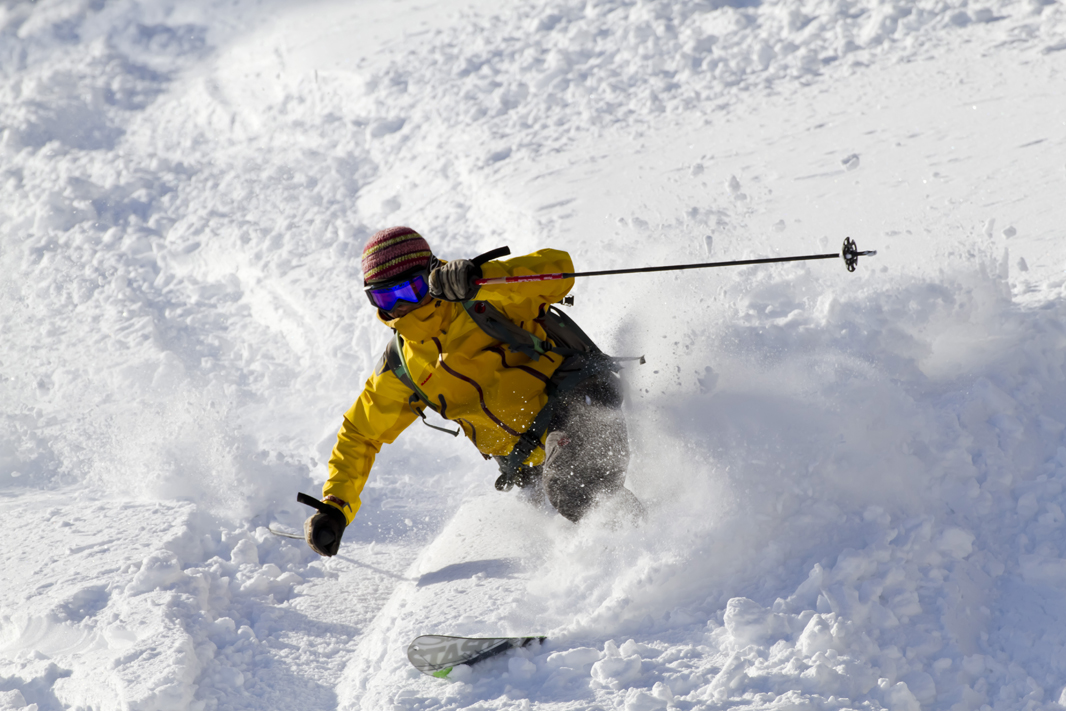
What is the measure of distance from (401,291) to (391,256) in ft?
0.51

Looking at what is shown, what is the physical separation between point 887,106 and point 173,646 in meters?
7.35

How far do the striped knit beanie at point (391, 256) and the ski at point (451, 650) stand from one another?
5.02 ft

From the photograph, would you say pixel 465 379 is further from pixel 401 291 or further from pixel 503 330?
pixel 401 291

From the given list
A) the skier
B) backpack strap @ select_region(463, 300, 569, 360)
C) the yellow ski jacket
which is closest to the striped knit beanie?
the skier

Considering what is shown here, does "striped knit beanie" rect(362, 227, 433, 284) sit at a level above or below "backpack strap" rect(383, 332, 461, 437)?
above

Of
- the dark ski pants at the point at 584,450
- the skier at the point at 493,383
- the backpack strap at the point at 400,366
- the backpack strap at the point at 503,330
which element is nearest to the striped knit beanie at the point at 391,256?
the skier at the point at 493,383

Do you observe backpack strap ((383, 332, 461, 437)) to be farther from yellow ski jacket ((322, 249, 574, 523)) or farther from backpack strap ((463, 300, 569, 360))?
backpack strap ((463, 300, 569, 360))

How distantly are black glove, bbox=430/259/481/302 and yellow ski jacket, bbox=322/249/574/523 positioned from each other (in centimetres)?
16

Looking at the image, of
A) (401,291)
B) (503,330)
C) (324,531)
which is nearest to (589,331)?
(503,330)

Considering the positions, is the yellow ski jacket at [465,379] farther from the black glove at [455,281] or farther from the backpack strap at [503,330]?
the black glove at [455,281]

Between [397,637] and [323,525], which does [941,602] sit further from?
[323,525]

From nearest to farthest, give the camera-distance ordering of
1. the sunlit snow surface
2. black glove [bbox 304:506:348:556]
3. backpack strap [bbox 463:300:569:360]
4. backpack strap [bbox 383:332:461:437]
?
the sunlit snow surface → backpack strap [bbox 463:300:569:360] → black glove [bbox 304:506:348:556] → backpack strap [bbox 383:332:461:437]

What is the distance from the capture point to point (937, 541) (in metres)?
3.23

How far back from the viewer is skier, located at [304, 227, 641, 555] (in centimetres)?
368
